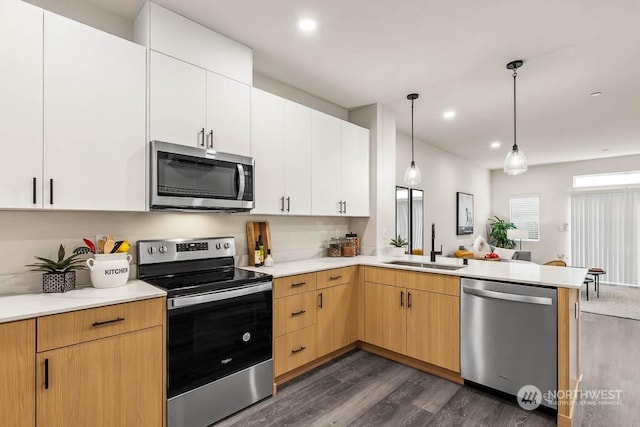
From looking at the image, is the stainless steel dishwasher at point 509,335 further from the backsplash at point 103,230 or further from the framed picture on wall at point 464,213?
the framed picture on wall at point 464,213

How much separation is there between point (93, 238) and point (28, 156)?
2.11ft

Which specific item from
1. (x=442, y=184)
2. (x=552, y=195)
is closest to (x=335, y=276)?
(x=442, y=184)

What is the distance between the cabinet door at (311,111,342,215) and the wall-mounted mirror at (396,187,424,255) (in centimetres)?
182

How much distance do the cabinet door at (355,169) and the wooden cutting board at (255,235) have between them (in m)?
0.98

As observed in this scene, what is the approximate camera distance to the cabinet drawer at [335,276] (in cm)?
294

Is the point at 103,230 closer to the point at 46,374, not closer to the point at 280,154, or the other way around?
the point at 46,374

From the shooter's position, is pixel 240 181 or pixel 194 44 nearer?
pixel 194 44

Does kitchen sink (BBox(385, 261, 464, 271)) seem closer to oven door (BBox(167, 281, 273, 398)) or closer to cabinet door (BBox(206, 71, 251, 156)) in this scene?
oven door (BBox(167, 281, 273, 398))

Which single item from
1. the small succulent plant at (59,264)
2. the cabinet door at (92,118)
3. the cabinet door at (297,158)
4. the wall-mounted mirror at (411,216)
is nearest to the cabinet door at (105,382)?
the small succulent plant at (59,264)

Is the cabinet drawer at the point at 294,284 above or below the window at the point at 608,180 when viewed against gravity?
below

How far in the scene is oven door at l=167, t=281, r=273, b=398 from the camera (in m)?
1.97

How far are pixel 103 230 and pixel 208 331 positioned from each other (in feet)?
3.20

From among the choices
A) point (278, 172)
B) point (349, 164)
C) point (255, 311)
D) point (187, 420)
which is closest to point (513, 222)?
point (349, 164)

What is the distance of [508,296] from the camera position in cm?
238
